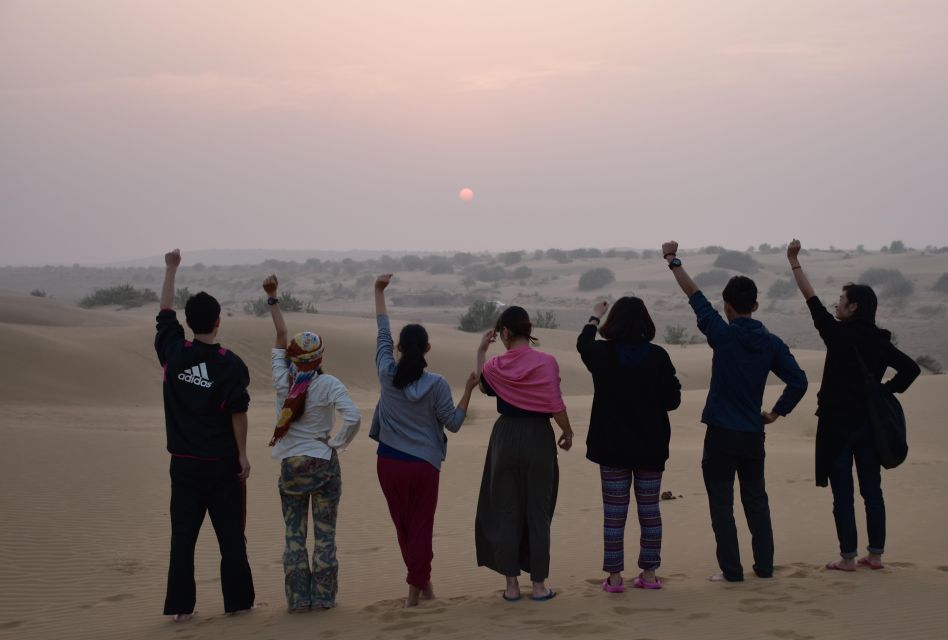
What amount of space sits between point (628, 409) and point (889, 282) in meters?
53.6

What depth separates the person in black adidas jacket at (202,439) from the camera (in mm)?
6297

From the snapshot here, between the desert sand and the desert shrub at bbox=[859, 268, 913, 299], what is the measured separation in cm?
3751

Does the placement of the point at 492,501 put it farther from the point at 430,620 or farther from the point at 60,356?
the point at 60,356

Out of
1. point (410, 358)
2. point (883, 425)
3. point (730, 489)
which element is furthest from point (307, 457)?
point (883, 425)

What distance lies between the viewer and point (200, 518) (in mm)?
6484

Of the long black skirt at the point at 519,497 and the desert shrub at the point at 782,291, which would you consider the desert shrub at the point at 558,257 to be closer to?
the desert shrub at the point at 782,291

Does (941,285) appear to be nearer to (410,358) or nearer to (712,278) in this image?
(712,278)

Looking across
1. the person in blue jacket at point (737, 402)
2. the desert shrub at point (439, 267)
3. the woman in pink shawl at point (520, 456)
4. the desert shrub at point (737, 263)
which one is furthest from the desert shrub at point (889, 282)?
the woman in pink shawl at point (520, 456)

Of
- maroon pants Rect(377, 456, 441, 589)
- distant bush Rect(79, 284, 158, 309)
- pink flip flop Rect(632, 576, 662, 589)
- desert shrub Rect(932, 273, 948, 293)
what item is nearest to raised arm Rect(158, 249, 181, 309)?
maroon pants Rect(377, 456, 441, 589)

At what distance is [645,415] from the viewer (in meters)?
6.42

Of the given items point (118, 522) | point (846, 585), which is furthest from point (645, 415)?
point (118, 522)

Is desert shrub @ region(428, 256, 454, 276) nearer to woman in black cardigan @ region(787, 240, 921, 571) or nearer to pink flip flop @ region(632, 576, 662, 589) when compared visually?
woman in black cardigan @ region(787, 240, 921, 571)

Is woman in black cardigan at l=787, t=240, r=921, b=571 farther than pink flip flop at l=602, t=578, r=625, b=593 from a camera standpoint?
Yes

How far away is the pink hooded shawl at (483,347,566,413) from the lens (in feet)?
20.7
